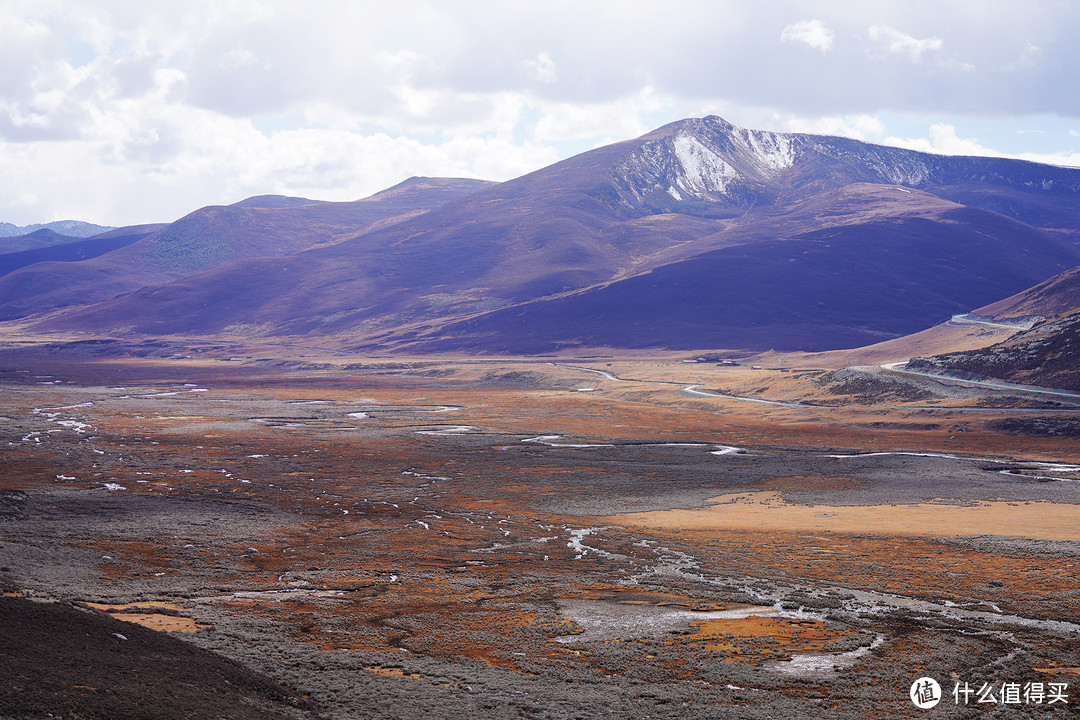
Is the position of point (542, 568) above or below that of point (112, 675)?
below

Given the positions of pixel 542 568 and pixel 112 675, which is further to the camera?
pixel 542 568

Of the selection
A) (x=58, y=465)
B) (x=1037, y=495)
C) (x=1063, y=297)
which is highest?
(x=1063, y=297)

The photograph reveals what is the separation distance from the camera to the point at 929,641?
21594 mm

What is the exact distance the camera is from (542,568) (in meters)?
29.8

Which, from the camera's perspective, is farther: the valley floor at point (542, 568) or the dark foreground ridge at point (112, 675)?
the valley floor at point (542, 568)

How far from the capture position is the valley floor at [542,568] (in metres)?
18.0

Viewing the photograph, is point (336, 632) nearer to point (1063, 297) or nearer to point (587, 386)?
point (587, 386)

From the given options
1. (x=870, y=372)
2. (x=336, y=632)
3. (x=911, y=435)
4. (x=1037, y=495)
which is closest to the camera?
(x=336, y=632)

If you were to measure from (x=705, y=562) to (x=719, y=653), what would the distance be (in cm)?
1052

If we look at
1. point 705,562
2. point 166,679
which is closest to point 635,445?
point 705,562

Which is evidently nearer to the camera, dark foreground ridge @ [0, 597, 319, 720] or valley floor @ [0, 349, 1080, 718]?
dark foreground ridge @ [0, 597, 319, 720]

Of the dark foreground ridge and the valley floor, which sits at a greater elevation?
the dark foreground ridge

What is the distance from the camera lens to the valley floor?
1800 centimetres

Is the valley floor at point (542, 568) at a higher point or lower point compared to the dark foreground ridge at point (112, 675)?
lower
